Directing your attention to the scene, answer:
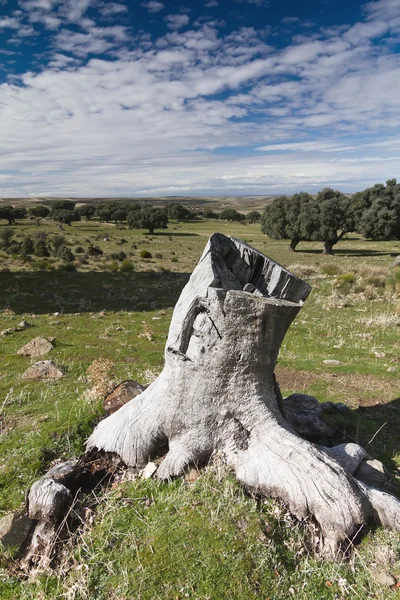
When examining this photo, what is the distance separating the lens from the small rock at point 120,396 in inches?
294

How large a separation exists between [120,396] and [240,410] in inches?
118

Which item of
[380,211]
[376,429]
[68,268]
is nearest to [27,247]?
[68,268]

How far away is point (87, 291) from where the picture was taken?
2831cm

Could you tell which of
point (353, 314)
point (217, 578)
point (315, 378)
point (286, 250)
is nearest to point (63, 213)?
point (286, 250)

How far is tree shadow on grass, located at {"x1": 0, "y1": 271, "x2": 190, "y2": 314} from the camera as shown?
23.5 m

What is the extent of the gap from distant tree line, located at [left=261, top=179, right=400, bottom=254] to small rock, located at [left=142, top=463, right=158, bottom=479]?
53362 millimetres

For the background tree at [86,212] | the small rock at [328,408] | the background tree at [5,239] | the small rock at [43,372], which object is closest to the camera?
the small rock at [328,408]

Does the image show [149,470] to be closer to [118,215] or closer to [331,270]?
[331,270]

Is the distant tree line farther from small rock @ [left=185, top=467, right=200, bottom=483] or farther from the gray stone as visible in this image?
small rock @ [left=185, top=467, right=200, bottom=483]

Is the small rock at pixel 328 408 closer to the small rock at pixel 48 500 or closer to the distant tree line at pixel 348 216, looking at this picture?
the small rock at pixel 48 500

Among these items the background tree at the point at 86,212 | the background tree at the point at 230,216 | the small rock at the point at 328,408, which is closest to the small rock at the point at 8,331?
the small rock at the point at 328,408

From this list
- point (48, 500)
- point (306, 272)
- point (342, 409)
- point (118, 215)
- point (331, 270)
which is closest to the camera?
point (48, 500)

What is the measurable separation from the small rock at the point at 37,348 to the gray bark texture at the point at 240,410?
343 inches

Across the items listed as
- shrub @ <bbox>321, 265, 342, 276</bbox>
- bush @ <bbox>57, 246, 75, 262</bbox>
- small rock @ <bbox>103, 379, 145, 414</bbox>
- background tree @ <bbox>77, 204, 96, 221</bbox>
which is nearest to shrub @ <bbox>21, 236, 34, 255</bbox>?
bush @ <bbox>57, 246, 75, 262</bbox>
